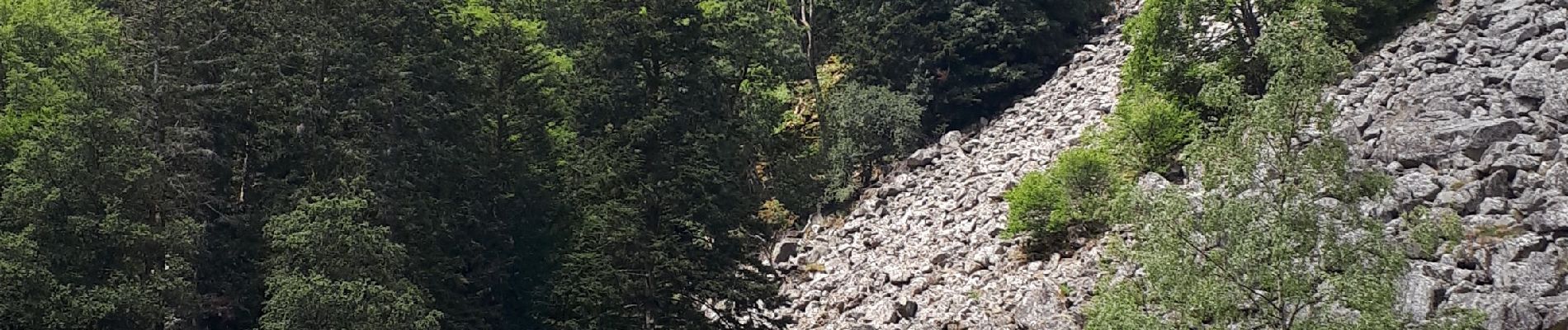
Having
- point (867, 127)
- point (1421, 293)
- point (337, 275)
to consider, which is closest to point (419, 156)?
point (337, 275)

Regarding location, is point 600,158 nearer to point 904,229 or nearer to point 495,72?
point 495,72

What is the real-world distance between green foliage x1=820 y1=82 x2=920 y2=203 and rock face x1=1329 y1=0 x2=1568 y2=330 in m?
17.9

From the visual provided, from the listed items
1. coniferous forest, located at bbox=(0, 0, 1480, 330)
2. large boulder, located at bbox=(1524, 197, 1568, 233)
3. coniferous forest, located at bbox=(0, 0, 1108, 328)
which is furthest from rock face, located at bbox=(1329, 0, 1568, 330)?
coniferous forest, located at bbox=(0, 0, 1108, 328)

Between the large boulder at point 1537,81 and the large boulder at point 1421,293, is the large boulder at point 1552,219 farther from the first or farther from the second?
the large boulder at point 1537,81

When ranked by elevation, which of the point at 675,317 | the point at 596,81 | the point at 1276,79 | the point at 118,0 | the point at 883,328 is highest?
the point at 118,0

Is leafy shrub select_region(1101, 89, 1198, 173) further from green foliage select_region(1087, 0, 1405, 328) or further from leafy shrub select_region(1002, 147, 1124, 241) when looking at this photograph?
green foliage select_region(1087, 0, 1405, 328)

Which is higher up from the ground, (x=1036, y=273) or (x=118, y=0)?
(x=118, y=0)

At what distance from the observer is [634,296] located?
26.4 metres

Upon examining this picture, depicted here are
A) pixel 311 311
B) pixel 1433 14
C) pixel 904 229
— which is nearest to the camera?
pixel 311 311

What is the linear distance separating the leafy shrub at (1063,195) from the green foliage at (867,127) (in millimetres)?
12543

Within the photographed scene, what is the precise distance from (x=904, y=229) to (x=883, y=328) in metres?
7.45

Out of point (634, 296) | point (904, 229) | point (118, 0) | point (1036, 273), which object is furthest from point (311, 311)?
point (904, 229)

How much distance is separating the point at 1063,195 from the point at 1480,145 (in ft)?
33.4

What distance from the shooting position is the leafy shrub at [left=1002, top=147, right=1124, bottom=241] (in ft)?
104
